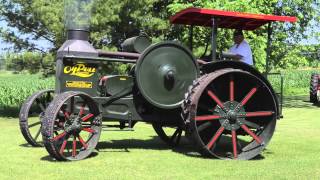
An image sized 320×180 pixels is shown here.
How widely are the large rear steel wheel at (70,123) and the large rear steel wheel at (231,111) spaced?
4.48 ft

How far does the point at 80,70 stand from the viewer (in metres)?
7.71

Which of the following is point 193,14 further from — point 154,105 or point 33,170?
point 33,170

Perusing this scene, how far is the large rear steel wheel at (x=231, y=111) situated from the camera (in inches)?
287

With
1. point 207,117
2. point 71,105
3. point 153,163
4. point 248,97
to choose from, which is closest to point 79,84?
point 71,105

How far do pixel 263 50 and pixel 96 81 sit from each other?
11.3m

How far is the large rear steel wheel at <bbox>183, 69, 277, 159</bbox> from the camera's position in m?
7.30

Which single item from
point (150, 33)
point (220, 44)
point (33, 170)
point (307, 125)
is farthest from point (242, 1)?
point (33, 170)

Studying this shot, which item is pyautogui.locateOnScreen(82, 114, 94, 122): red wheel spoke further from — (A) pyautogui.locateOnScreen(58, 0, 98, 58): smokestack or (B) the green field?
(A) pyautogui.locateOnScreen(58, 0, 98, 58): smokestack

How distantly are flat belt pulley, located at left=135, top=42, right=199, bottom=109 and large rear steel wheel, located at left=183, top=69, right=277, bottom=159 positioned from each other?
43 cm

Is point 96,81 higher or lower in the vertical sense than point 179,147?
higher

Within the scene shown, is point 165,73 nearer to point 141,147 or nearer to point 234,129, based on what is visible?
point 234,129

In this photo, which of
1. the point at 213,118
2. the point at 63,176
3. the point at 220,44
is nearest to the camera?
the point at 63,176

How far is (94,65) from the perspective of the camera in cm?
783

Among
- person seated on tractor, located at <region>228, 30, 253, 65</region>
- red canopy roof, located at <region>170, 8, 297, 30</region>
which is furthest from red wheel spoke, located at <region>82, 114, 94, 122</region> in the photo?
person seated on tractor, located at <region>228, 30, 253, 65</region>
